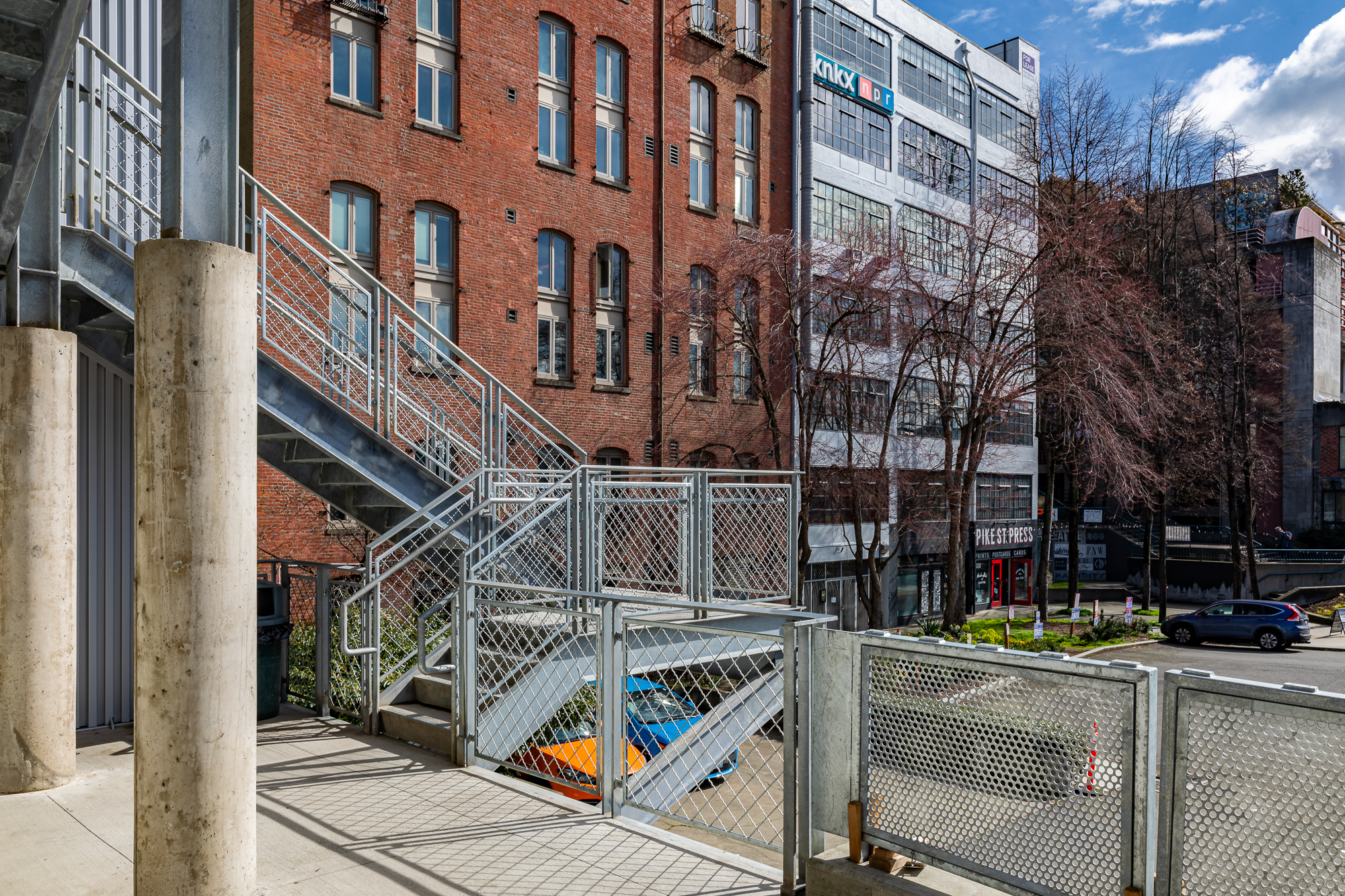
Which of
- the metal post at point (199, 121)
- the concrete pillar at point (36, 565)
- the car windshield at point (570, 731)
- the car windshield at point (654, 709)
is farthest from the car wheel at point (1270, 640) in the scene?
the metal post at point (199, 121)

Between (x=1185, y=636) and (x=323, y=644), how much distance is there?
94.4 ft

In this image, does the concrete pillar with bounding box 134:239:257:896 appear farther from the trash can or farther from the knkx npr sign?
the knkx npr sign

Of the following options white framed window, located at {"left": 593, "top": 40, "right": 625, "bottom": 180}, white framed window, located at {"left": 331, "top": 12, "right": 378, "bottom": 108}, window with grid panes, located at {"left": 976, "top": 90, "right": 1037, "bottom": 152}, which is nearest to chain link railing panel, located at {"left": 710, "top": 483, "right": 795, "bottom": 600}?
white framed window, located at {"left": 331, "top": 12, "right": 378, "bottom": 108}

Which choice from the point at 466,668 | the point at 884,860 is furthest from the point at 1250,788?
the point at 466,668

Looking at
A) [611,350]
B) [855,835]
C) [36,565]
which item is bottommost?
[855,835]

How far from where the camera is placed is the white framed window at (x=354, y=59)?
17828 mm

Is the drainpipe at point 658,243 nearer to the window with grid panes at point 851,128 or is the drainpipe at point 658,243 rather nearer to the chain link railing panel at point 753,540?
the window with grid panes at point 851,128

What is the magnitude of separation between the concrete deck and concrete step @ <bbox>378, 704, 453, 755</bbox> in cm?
32

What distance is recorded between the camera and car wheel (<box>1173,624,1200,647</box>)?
97.7ft

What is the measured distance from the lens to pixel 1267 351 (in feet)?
127

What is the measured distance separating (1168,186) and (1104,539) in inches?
819

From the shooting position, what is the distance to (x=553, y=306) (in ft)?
Answer: 71.7

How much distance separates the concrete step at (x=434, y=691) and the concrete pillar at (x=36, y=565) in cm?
299

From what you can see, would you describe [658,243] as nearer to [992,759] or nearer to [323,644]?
[323,644]
